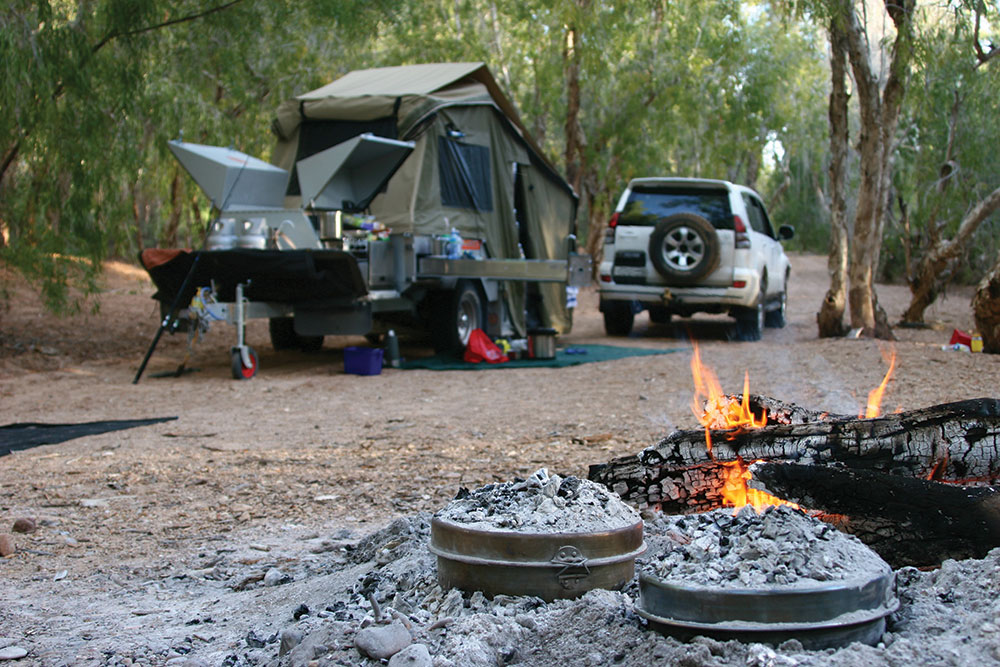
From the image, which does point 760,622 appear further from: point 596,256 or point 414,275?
point 596,256

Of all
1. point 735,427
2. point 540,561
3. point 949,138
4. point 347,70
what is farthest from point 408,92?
point 347,70

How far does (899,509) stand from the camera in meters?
3.51

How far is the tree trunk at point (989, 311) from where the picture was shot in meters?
10.3

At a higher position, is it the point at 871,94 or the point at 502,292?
the point at 871,94

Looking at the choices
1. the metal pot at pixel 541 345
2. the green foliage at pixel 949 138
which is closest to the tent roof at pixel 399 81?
the metal pot at pixel 541 345

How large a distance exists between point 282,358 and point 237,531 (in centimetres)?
767

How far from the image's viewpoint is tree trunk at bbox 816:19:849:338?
12773mm

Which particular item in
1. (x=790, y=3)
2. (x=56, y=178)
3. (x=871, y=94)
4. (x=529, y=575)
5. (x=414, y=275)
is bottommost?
(x=529, y=575)

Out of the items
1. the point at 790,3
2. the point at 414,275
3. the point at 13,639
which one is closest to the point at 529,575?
the point at 13,639

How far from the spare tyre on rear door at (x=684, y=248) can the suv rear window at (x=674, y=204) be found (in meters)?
0.36

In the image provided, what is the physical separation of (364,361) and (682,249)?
4.59m

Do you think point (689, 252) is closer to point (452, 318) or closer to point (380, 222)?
point (452, 318)

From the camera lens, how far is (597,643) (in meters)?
2.91

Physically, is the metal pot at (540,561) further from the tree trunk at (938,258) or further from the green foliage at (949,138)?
the tree trunk at (938,258)
